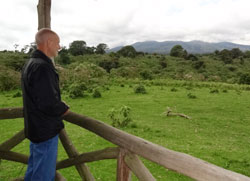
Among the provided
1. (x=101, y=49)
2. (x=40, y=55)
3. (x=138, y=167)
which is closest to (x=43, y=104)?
(x=40, y=55)

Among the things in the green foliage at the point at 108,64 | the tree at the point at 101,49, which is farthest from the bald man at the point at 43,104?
the tree at the point at 101,49

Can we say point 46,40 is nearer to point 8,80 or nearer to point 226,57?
point 8,80

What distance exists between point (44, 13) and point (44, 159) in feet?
7.73

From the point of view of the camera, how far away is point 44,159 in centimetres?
278

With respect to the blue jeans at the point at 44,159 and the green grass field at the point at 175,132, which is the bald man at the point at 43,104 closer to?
the blue jeans at the point at 44,159

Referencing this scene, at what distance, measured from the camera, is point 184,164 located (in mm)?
1812

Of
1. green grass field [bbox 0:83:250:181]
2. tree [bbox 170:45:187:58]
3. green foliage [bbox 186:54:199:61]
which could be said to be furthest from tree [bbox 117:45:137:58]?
green grass field [bbox 0:83:250:181]

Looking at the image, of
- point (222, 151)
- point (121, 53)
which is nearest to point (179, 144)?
point (222, 151)

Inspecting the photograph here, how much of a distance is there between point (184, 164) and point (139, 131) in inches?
313

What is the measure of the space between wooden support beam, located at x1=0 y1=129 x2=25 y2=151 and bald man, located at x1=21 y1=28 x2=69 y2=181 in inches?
30.2

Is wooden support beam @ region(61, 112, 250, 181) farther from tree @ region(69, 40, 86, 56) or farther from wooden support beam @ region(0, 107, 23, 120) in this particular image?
tree @ region(69, 40, 86, 56)

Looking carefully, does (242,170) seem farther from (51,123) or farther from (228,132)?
(51,123)

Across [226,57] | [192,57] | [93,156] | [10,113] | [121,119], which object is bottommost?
[121,119]

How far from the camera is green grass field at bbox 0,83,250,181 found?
19.8ft
